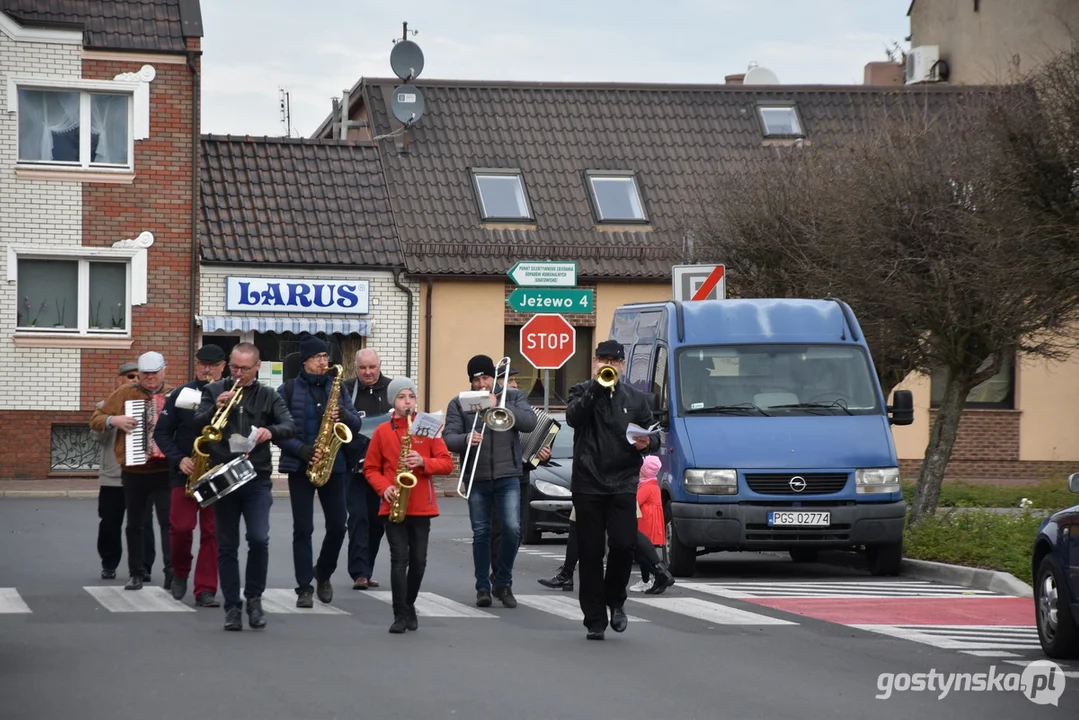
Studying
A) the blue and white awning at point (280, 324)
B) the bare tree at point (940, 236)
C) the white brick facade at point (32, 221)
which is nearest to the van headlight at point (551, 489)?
the bare tree at point (940, 236)

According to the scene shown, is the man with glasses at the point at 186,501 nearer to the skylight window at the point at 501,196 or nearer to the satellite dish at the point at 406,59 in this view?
the skylight window at the point at 501,196

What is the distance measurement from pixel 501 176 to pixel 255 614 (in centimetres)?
2465

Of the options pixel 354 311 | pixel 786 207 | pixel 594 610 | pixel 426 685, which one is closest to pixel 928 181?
pixel 786 207

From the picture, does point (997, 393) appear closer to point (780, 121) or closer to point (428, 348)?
point (780, 121)

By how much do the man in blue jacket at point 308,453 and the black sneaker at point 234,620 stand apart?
133 cm

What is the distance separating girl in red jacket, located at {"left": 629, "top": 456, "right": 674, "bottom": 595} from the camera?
14391 millimetres

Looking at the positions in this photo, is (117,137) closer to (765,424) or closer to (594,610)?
(765,424)

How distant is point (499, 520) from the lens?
13148mm

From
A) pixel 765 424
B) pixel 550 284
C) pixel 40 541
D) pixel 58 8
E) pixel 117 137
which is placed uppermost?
pixel 58 8

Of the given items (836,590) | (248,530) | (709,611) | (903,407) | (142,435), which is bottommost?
(836,590)

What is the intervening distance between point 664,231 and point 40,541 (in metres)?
18.7

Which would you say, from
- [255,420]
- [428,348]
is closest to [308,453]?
[255,420]

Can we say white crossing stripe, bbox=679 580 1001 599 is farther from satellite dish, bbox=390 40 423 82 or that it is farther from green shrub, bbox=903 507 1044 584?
satellite dish, bbox=390 40 423 82

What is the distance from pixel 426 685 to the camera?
8961 millimetres
